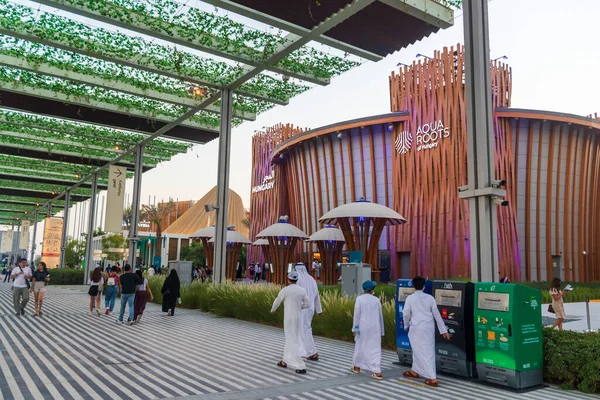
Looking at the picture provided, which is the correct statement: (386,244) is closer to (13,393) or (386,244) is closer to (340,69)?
(340,69)

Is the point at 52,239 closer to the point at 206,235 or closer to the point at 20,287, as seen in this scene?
the point at 206,235

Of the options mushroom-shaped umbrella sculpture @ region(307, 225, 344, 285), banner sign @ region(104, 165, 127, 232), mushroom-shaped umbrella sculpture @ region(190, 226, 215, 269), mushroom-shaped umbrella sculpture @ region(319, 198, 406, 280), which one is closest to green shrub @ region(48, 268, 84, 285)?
mushroom-shaped umbrella sculpture @ region(190, 226, 215, 269)

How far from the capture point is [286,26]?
13.0 m

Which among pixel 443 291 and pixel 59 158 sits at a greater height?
pixel 59 158

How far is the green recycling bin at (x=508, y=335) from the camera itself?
21.2ft

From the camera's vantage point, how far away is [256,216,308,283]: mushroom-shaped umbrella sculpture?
87.4ft

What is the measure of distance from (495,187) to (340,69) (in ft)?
29.2

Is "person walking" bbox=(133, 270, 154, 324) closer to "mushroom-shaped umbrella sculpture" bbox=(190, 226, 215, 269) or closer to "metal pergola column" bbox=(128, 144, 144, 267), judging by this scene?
"metal pergola column" bbox=(128, 144, 144, 267)

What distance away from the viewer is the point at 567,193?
32.4m

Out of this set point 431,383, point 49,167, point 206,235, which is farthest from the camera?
point 49,167

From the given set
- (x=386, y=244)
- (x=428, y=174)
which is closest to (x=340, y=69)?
(x=428, y=174)

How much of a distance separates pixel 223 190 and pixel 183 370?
10.7 metres

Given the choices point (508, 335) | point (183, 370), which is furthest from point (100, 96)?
point (508, 335)

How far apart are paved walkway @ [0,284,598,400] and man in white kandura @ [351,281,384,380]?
21 centimetres
